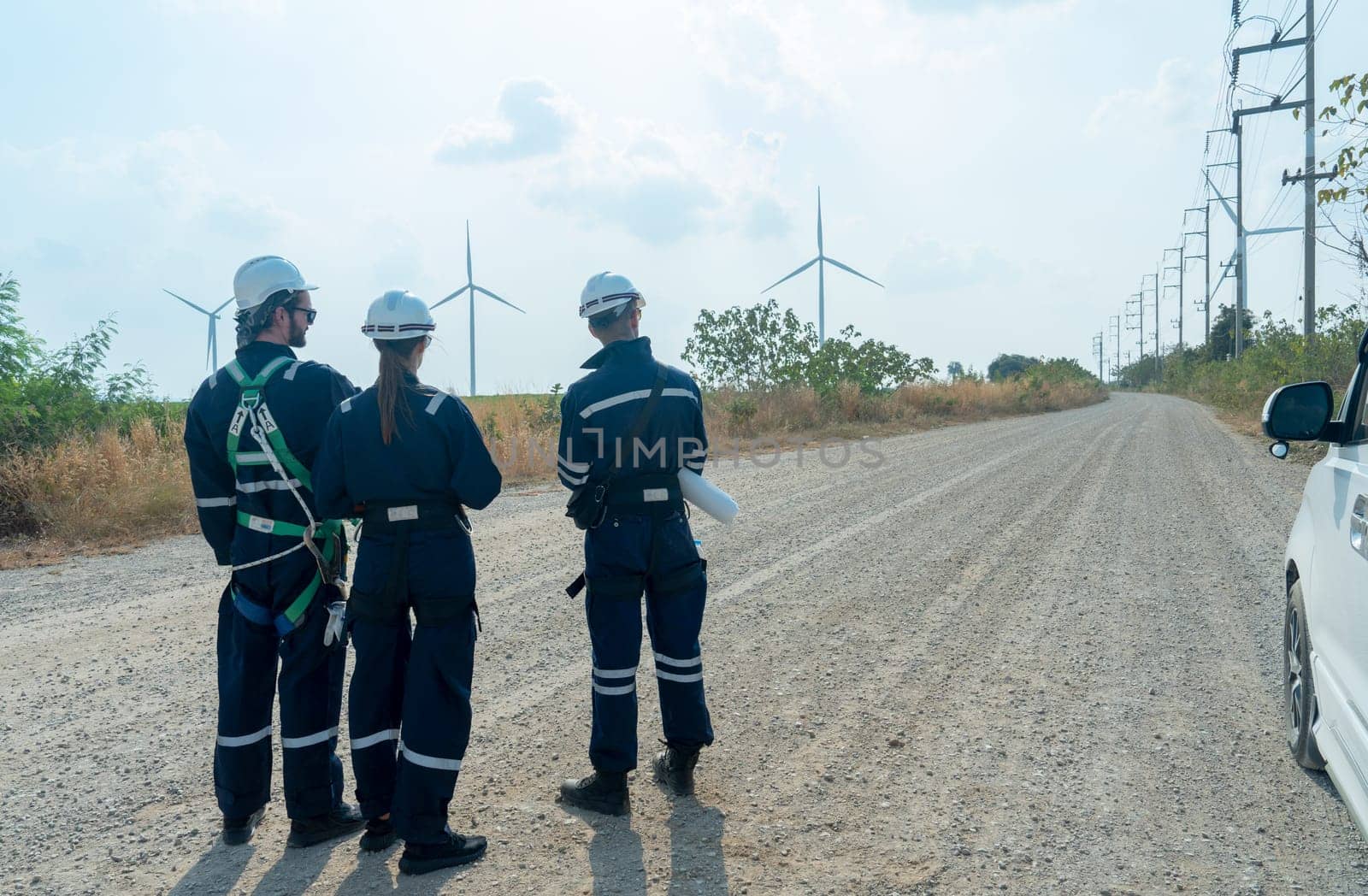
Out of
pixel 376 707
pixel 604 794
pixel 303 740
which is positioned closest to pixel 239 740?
pixel 303 740

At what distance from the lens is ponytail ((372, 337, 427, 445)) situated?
3.32 m

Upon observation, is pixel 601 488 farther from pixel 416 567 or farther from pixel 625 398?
pixel 416 567

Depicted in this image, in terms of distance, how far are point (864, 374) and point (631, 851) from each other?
95.6ft

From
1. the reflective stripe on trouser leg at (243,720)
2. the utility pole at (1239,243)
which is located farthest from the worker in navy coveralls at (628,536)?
the utility pole at (1239,243)

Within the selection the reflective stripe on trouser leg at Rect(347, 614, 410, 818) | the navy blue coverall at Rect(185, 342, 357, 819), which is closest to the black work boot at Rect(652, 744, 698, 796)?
the reflective stripe on trouser leg at Rect(347, 614, 410, 818)

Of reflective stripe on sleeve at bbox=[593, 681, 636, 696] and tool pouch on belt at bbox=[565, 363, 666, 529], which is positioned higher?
tool pouch on belt at bbox=[565, 363, 666, 529]

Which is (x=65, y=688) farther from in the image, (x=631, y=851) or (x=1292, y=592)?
(x=1292, y=592)

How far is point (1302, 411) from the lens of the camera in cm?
374

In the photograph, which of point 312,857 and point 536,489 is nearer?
point 312,857

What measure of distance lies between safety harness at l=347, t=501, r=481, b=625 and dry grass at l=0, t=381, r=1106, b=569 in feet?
25.4

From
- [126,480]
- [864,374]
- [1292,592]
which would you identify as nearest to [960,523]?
[1292,592]

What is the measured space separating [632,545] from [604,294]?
39.8 inches

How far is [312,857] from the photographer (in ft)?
11.4

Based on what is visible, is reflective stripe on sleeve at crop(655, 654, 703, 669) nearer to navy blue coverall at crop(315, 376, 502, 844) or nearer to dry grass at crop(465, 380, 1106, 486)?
navy blue coverall at crop(315, 376, 502, 844)
